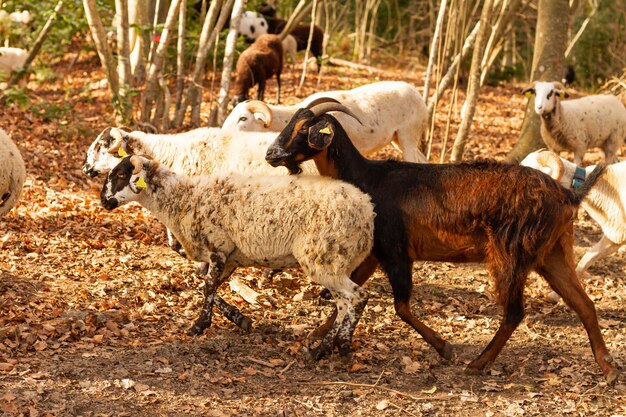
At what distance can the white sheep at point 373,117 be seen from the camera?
9.46 metres

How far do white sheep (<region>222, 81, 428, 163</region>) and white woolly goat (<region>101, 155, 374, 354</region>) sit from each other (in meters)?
2.37

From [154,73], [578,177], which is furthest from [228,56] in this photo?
[578,177]

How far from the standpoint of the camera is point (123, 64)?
12.7 meters

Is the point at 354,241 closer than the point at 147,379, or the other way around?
the point at 147,379

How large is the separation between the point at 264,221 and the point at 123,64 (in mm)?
6960

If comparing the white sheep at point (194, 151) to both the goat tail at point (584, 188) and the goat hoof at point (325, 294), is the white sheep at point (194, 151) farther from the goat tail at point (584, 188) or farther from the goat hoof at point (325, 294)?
the goat tail at point (584, 188)

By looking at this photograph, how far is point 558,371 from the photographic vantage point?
21.8ft

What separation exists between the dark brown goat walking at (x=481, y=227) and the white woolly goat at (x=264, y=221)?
307 mm

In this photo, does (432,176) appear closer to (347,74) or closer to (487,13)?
(487,13)

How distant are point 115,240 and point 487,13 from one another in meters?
6.36

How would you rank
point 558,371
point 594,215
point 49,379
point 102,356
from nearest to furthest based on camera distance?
point 49,379
point 102,356
point 558,371
point 594,215

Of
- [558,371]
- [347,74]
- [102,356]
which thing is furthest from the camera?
[347,74]

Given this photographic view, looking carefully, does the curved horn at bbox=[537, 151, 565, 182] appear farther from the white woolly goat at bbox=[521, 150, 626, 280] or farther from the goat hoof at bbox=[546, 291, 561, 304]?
the goat hoof at bbox=[546, 291, 561, 304]

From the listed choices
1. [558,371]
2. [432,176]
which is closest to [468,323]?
[558,371]
